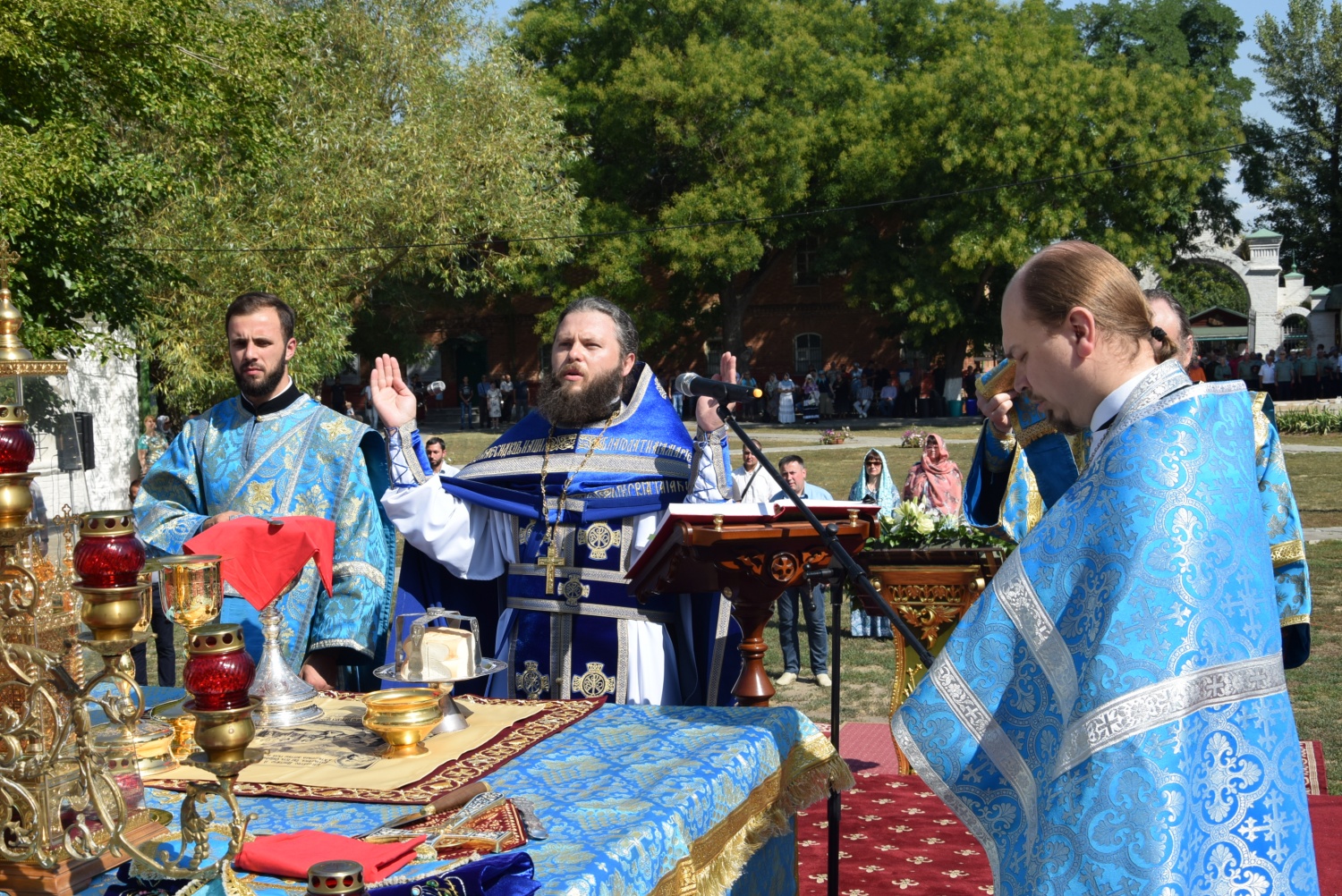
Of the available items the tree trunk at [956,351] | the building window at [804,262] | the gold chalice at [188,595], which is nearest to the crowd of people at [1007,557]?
the gold chalice at [188,595]

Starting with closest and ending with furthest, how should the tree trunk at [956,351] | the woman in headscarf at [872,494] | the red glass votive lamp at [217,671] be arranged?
the red glass votive lamp at [217,671]
the woman in headscarf at [872,494]
the tree trunk at [956,351]

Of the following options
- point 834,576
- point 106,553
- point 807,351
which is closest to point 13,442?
point 106,553

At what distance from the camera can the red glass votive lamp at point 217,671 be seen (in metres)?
1.64

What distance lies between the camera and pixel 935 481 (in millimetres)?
10523

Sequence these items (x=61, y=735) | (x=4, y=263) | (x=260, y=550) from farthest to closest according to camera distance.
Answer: (x=260, y=550)
(x=4, y=263)
(x=61, y=735)

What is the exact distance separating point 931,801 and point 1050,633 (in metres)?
3.85

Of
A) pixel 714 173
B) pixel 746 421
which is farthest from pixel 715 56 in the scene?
pixel 746 421

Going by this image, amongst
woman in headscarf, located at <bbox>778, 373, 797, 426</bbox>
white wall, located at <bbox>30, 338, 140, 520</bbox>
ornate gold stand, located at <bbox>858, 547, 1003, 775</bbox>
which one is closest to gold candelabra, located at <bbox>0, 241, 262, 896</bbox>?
ornate gold stand, located at <bbox>858, 547, 1003, 775</bbox>

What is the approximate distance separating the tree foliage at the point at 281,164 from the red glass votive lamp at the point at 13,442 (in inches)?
238

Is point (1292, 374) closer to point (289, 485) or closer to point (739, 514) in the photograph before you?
point (289, 485)

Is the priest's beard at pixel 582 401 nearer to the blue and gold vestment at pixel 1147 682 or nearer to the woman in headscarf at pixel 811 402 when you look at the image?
the blue and gold vestment at pixel 1147 682

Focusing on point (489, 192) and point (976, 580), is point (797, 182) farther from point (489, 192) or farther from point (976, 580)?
point (976, 580)

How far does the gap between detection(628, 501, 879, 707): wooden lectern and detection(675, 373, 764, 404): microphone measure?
12.1 inches

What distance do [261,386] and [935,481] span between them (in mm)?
7031
